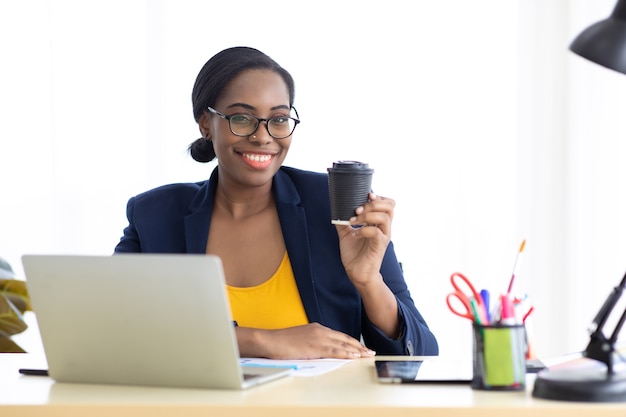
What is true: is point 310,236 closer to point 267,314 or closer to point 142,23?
point 267,314

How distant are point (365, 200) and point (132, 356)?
0.63 m

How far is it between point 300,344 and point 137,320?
1.79 ft

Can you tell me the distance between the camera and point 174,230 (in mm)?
2400

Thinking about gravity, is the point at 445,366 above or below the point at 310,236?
below

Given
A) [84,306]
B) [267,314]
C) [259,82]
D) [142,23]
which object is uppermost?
[142,23]

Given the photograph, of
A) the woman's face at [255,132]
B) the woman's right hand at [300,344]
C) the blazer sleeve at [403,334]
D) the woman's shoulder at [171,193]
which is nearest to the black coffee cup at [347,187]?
the woman's right hand at [300,344]

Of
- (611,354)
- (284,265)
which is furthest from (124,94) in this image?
(611,354)

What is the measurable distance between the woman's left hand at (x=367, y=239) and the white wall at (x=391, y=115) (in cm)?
191

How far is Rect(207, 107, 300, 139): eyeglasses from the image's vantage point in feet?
7.53

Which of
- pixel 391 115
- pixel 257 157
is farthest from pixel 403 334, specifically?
pixel 391 115

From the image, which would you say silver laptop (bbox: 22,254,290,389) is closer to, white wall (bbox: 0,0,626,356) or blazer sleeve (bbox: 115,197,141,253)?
blazer sleeve (bbox: 115,197,141,253)

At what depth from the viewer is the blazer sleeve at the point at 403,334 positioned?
6.89ft

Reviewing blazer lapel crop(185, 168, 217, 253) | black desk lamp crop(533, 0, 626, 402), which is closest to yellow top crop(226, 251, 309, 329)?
blazer lapel crop(185, 168, 217, 253)

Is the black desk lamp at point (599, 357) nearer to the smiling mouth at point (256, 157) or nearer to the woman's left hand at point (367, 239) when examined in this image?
the woman's left hand at point (367, 239)
